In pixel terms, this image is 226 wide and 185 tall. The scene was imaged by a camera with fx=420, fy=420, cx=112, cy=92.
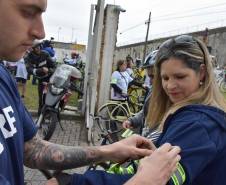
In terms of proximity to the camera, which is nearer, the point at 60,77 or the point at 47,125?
the point at 47,125

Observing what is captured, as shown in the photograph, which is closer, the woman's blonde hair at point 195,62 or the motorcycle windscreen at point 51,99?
the woman's blonde hair at point 195,62

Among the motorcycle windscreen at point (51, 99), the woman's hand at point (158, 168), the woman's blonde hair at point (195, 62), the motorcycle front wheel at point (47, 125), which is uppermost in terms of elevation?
the woman's blonde hair at point (195, 62)

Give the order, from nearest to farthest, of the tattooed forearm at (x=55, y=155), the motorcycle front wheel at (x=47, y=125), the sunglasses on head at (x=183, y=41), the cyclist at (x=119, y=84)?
1. the tattooed forearm at (x=55, y=155)
2. the sunglasses on head at (x=183, y=41)
3. the motorcycle front wheel at (x=47, y=125)
4. the cyclist at (x=119, y=84)

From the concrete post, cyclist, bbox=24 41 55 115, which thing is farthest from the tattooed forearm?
the concrete post

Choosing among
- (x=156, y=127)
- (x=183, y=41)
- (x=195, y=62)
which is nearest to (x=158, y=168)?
(x=195, y=62)

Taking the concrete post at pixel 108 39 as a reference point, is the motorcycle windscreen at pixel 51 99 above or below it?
below

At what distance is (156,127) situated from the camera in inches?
107

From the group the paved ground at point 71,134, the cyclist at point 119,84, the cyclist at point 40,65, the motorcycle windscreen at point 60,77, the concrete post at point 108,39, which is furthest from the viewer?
the cyclist at point 119,84

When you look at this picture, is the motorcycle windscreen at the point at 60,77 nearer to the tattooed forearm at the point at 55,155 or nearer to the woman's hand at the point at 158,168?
the tattooed forearm at the point at 55,155

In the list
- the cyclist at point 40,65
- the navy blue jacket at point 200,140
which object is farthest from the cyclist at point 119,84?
the navy blue jacket at point 200,140

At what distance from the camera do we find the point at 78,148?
2305mm

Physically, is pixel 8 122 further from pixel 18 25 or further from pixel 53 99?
pixel 53 99

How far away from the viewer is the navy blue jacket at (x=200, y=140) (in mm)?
1812

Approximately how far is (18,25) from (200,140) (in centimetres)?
91
